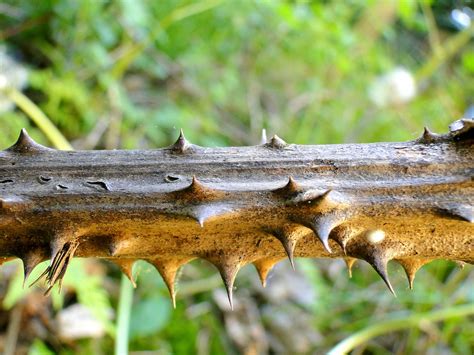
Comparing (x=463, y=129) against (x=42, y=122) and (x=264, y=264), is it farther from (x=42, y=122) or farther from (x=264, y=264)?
(x=42, y=122)

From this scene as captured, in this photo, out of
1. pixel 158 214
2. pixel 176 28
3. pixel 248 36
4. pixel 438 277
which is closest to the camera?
pixel 158 214

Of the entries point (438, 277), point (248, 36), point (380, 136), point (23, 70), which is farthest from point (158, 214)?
point (380, 136)

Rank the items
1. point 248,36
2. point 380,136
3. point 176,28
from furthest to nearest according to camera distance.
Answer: point 380,136 → point 248,36 → point 176,28

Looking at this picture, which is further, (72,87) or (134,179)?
(72,87)

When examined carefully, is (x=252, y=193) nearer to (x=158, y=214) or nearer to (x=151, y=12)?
(x=158, y=214)

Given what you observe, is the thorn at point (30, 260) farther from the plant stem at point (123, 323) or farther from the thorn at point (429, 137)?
the plant stem at point (123, 323)

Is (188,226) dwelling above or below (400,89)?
above

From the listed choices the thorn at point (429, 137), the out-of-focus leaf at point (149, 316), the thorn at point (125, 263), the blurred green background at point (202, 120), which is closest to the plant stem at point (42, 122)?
the blurred green background at point (202, 120)

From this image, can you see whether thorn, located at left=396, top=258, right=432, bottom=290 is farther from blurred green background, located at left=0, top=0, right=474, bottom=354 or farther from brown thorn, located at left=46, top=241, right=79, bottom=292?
blurred green background, located at left=0, top=0, right=474, bottom=354
